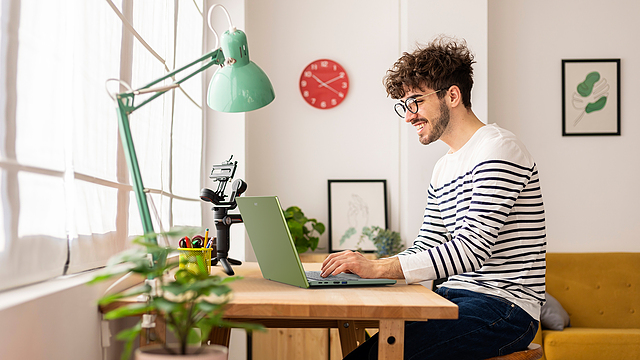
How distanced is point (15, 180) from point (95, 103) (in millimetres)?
453

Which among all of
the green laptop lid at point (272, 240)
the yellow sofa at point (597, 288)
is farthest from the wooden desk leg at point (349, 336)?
the yellow sofa at point (597, 288)

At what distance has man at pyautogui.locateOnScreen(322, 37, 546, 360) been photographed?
134cm

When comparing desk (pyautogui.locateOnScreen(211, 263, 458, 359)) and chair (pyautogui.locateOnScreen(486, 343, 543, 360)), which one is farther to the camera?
chair (pyautogui.locateOnScreen(486, 343, 543, 360))

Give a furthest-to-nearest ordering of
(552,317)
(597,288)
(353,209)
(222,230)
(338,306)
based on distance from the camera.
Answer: (353,209) < (597,288) < (552,317) < (222,230) < (338,306)

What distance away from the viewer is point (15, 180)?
3.01ft

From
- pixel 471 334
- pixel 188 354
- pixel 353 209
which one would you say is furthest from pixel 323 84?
pixel 188 354

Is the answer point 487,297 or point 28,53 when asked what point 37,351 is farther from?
point 487,297

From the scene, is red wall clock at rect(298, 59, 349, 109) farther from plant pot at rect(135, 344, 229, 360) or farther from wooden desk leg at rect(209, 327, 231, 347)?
plant pot at rect(135, 344, 229, 360)

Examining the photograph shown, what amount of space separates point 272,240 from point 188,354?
65cm

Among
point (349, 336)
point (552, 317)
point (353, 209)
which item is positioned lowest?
point (552, 317)

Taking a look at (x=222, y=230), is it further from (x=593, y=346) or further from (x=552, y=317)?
(x=593, y=346)

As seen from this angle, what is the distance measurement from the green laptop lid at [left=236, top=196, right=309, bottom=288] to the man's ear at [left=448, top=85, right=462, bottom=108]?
0.84 meters

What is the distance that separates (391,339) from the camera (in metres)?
1.08

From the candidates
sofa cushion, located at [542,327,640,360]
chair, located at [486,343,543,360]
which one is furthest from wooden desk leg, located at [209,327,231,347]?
sofa cushion, located at [542,327,640,360]
